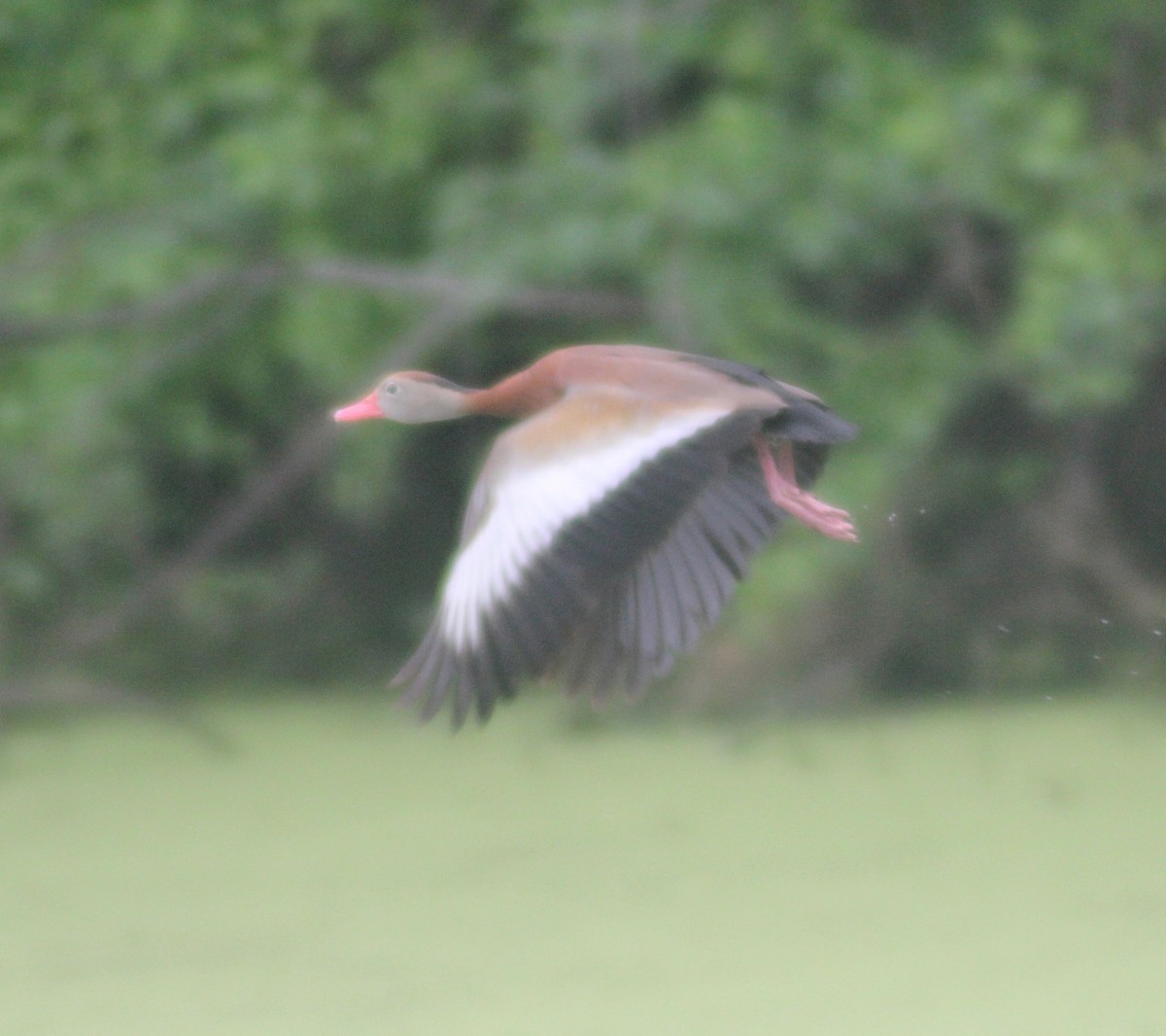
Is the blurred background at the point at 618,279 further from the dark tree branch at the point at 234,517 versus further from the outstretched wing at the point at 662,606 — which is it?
the outstretched wing at the point at 662,606

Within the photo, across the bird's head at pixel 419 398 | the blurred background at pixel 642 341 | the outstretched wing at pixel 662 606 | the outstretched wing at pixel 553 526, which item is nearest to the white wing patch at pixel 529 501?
the outstretched wing at pixel 553 526

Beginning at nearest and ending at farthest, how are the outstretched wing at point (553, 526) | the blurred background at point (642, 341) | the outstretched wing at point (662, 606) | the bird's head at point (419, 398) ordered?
the outstretched wing at point (553, 526) < the outstretched wing at point (662, 606) < the bird's head at point (419, 398) < the blurred background at point (642, 341)

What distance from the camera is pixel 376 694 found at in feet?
23.9

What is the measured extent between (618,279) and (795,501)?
350 centimetres

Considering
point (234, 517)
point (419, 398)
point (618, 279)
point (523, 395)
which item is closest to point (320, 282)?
point (234, 517)

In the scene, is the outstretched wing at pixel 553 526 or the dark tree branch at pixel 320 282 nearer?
the outstretched wing at pixel 553 526

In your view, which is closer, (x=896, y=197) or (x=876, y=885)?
(x=876, y=885)

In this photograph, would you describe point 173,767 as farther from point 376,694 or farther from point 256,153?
point 256,153

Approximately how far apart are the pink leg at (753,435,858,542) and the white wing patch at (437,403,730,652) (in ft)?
0.81

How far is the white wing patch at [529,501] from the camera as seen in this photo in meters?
2.57

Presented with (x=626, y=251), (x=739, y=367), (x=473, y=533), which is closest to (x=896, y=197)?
(x=626, y=251)

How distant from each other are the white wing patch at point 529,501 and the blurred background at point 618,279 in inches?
125

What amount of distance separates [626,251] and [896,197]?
75 centimetres

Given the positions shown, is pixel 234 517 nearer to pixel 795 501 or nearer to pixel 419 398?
pixel 419 398
